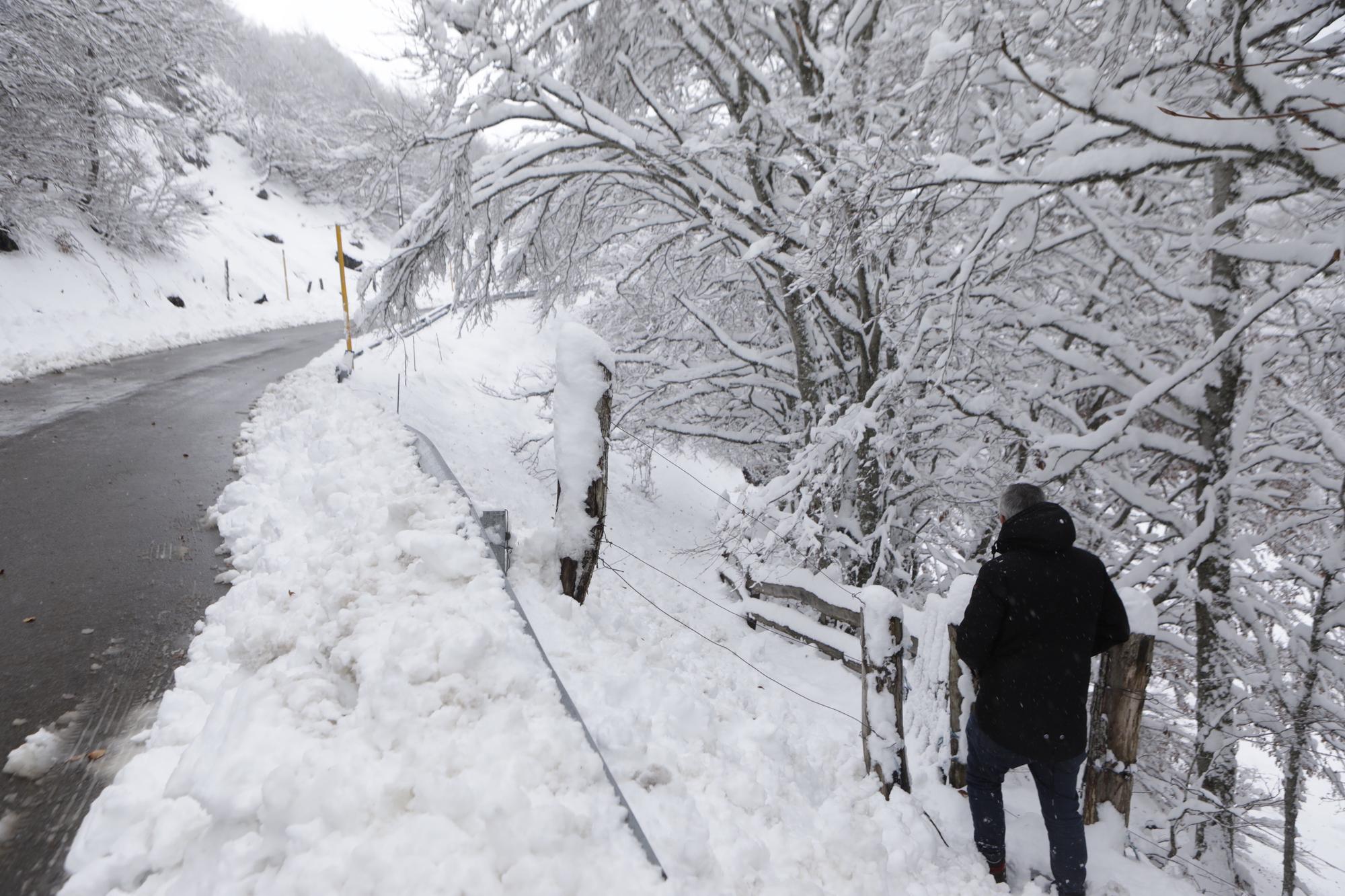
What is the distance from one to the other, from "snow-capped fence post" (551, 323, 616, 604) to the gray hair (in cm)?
228

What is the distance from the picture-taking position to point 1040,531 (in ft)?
8.89

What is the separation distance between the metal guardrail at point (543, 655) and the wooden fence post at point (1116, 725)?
251cm

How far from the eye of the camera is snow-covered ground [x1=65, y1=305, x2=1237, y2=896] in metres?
1.96

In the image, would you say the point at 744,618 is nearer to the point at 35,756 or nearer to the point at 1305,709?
the point at 1305,709

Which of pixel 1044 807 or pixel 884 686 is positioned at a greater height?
pixel 884 686

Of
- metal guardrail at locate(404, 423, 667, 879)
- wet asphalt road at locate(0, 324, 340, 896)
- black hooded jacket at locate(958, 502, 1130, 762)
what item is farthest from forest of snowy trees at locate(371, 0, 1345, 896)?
wet asphalt road at locate(0, 324, 340, 896)

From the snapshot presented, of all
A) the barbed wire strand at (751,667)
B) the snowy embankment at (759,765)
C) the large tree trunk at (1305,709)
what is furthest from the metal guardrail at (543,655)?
the large tree trunk at (1305,709)

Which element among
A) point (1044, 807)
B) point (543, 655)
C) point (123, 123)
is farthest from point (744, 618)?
point (123, 123)

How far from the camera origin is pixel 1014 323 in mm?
5465

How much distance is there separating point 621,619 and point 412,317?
4561 mm

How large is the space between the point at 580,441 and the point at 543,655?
160 centimetres

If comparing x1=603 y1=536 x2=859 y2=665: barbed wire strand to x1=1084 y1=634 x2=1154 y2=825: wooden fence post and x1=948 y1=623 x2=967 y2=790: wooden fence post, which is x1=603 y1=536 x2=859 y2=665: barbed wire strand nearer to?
x1=948 y1=623 x2=967 y2=790: wooden fence post

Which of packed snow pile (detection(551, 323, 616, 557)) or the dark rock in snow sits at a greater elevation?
the dark rock in snow

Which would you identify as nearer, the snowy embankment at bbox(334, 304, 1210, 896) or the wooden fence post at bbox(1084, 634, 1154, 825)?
the snowy embankment at bbox(334, 304, 1210, 896)
